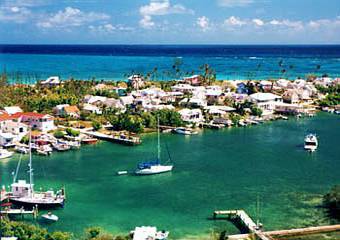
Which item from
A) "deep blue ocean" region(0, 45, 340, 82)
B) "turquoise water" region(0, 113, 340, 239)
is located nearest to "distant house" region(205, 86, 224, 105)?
"turquoise water" region(0, 113, 340, 239)

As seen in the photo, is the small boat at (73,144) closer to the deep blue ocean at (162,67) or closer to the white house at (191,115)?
the white house at (191,115)

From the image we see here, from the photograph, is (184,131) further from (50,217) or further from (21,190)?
(50,217)

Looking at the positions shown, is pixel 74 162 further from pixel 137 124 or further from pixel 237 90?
pixel 237 90

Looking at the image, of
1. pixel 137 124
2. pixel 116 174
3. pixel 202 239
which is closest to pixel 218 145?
pixel 137 124

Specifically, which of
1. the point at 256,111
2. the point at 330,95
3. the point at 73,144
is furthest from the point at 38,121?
the point at 330,95

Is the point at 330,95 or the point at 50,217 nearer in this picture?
the point at 50,217

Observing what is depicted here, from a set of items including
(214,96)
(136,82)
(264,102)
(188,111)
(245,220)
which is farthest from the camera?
(136,82)

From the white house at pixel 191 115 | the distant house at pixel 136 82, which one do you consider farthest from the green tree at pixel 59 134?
the distant house at pixel 136 82
